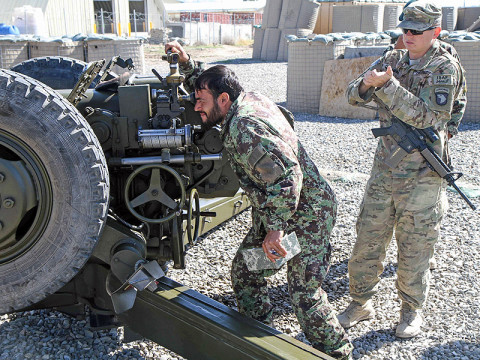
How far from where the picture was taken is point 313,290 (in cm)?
308

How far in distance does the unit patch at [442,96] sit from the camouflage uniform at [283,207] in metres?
0.84

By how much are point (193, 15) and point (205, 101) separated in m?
47.6

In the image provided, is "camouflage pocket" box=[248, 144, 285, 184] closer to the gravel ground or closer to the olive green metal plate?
the olive green metal plate

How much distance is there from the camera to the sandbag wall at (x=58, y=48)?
1182cm

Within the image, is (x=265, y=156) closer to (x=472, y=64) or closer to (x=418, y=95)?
(x=418, y=95)

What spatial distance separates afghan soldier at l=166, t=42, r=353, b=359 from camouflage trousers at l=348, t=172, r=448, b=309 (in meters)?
0.55

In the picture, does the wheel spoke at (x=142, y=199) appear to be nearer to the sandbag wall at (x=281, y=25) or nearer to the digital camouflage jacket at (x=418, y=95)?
the digital camouflage jacket at (x=418, y=95)

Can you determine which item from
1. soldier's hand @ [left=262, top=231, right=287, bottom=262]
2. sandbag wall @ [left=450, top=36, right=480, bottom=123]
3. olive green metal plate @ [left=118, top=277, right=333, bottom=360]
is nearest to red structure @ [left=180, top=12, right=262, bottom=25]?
sandbag wall @ [left=450, top=36, right=480, bottom=123]

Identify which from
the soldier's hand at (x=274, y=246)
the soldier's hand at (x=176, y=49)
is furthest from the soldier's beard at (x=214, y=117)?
the soldier's hand at (x=176, y=49)

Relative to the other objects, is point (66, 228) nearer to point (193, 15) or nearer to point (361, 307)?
point (361, 307)

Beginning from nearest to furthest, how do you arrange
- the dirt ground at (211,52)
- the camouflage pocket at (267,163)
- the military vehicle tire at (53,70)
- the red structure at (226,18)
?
the camouflage pocket at (267,163)
the military vehicle tire at (53,70)
the dirt ground at (211,52)
the red structure at (226,18)

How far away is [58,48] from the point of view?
38.9ft

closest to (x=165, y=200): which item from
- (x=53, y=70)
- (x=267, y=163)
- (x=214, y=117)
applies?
(x=214, y=117)

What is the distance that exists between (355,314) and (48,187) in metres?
2.18
